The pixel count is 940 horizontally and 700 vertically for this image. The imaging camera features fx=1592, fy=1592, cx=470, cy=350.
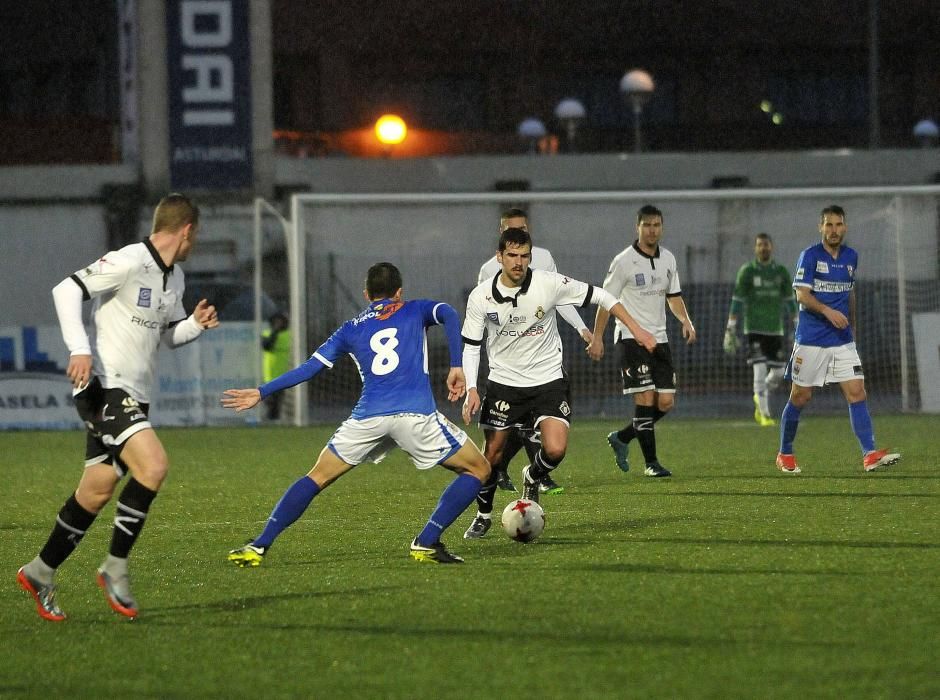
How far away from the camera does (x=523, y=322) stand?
9031 millimetres

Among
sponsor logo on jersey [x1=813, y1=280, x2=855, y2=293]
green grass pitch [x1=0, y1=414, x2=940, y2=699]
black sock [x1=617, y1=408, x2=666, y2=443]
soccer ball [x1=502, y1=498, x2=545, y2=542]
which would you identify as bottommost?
green grass pitch [x1=0, y1=414, x2=940, y2=699]

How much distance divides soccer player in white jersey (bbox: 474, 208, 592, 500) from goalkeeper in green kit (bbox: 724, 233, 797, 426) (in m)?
6.69

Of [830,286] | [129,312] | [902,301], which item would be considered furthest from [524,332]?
[902,301]

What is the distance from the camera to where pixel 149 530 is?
9.69 m

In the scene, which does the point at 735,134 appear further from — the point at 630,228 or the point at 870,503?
the point at 870,503

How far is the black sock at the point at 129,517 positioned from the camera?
6.52 meters

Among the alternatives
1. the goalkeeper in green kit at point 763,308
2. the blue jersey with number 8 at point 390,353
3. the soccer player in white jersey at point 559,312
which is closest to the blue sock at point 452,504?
the blue jersey with number 8 at point 390,353

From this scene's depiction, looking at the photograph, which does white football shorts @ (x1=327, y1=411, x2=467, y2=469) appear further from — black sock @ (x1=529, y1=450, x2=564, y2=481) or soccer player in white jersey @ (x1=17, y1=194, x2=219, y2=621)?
black sock @ (x1=529, y1=450, x2=564, y2=481)

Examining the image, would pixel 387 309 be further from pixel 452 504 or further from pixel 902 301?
pixel 902 301

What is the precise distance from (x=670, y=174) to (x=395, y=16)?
16.6m

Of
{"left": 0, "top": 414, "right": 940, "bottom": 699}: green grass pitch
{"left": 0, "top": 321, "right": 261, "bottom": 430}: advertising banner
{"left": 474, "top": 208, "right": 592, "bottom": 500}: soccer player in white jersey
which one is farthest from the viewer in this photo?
{"left": 0, "top": 321, "right": 261, "bottom": 430}: advertising banner

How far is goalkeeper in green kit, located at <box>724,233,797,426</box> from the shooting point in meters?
17.9

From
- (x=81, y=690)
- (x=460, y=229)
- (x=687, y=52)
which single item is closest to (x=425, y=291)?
(x=460, y=229)

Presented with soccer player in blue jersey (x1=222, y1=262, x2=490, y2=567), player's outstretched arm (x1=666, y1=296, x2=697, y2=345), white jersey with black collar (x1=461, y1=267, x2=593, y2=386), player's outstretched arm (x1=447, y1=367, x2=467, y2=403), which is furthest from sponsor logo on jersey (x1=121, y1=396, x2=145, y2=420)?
player's outstretched arm (x1=666, y1=296, x2=697, y2=345)
